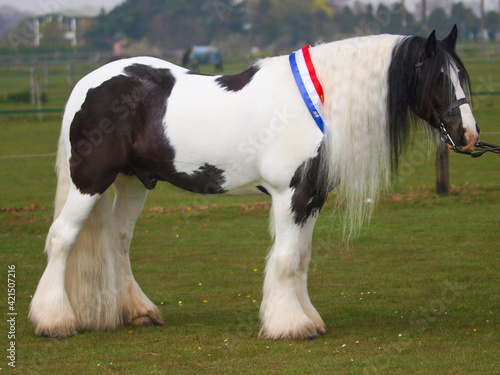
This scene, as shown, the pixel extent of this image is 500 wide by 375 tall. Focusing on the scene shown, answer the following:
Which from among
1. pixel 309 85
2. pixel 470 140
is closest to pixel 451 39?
pixel 470 140

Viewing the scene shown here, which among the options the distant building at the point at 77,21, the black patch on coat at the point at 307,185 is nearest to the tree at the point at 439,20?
the distant building at the point at 77,21

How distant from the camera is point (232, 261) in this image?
25.0 feet

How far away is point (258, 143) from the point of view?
4.85m

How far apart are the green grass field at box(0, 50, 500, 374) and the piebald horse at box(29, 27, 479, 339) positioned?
0.31 m

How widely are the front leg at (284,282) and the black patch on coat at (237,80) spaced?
2.69ft

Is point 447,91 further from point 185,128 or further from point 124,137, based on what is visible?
point 124,137

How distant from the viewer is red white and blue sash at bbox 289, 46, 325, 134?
186 inches

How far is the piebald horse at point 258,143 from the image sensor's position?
4.68 metres

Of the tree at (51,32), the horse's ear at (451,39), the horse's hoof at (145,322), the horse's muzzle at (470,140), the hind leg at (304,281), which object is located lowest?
the horse's hoof at (145,322)

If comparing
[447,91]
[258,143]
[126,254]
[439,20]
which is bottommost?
[126,254]

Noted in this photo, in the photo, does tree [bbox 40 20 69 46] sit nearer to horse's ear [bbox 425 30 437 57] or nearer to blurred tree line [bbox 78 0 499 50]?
blurred tree line [bbox 78 0 499 50]

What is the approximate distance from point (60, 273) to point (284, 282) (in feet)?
5.53

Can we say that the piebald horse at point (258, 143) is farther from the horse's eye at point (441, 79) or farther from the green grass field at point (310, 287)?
the green grass field at point (310, 287)

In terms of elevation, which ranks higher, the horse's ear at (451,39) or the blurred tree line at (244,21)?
the blurred tree line at (244,21)
